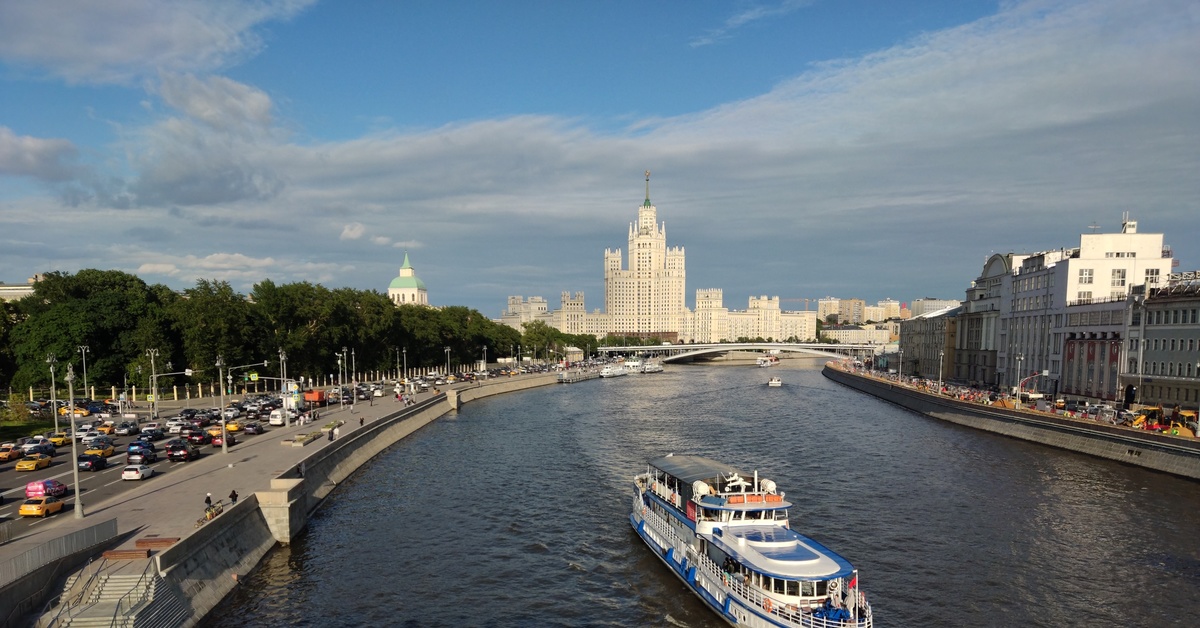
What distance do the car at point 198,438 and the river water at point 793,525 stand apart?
13136mm

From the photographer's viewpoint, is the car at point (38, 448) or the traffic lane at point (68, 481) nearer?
the traffic lane at point (68, 481)

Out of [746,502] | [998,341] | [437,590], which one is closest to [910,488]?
[746,502]

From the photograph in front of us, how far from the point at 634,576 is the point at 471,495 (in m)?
17.3

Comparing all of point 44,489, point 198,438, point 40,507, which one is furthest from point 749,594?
point 198,438

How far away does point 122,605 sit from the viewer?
75.0 feet

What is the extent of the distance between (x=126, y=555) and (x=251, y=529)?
7981 mm

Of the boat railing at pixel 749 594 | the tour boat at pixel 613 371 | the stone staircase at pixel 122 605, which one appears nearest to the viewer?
the stone staircase at pixel 122 605

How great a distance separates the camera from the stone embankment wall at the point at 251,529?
26.2 m

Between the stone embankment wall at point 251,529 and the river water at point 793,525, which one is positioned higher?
the stone embankment wall at point 251,529

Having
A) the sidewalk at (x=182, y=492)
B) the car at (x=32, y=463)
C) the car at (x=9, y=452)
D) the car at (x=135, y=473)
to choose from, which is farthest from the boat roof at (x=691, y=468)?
the car at (x=9, y=452)

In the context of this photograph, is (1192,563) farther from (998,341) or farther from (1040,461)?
(998,341)

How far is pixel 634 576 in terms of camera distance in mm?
33406

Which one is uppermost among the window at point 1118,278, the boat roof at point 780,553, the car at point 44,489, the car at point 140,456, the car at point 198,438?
the window at point 1118,278

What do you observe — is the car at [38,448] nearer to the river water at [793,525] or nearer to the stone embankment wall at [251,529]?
the stone embankment wall at [251,529]
